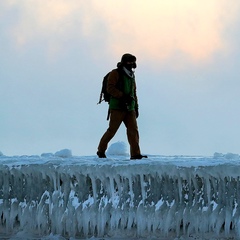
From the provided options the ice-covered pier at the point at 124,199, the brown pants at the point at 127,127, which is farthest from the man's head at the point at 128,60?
the ice-covered pier at the point at 124,199

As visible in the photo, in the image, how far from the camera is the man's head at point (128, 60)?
388 inches

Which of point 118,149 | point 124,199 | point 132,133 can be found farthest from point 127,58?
point 118,149

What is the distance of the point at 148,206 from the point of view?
8039 mm

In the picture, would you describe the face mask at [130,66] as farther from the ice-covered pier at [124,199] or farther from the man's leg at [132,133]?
the ice-covered pier at [124,199]

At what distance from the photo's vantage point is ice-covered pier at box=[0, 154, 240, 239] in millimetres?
7863

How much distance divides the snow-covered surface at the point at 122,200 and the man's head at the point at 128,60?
2.15 meters

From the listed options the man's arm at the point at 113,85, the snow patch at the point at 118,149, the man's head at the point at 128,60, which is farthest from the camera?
the snow patch at the point at 118,149

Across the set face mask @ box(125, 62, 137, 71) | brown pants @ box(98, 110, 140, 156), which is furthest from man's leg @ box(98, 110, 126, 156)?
face mask @ box(125, 62, 137, 71)

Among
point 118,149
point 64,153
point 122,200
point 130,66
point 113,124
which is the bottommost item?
point 122,200

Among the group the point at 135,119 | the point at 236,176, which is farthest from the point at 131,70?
the point at 236,176

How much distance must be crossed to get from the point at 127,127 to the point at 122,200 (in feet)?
7.26

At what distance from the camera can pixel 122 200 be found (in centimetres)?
808

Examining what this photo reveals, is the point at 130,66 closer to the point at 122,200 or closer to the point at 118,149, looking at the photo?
the point at 122,200

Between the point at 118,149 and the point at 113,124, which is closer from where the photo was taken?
the point at 113,124
